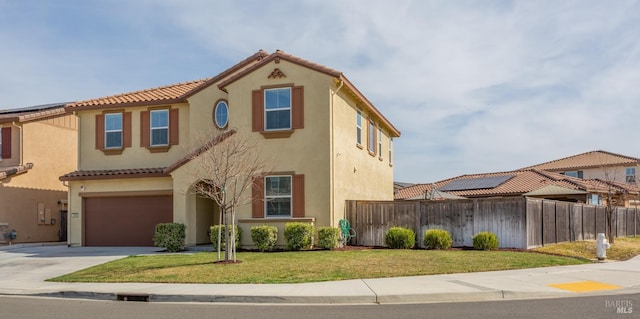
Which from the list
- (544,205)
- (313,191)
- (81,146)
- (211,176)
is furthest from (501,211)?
(81,146)

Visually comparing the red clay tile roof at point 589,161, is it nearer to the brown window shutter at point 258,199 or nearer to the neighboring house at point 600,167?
the neighboring house at point 600,167

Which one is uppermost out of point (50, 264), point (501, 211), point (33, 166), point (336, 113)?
point (336, 113)

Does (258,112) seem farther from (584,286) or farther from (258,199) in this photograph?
(584,286)

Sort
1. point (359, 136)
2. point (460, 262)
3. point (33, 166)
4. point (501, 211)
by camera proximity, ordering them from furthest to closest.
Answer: point (33, 166)
point (359, 136)
point (501, 211)
point (460, 262)

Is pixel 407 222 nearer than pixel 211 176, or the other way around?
pixel 211 176

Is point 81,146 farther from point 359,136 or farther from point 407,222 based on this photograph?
point 407,222

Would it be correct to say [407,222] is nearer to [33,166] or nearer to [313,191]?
[313,191]

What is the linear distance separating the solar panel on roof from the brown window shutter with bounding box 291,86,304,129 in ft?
70.2

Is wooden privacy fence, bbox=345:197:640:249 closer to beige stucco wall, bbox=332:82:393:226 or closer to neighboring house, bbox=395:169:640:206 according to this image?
beige stucco wall, bbox=332:82:393:226

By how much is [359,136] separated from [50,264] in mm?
12747

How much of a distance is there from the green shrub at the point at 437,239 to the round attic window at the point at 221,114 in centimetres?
879

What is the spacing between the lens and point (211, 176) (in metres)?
17.4

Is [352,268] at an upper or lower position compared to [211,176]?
lower

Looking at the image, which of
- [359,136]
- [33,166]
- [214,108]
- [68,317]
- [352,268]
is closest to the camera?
[68,317]
